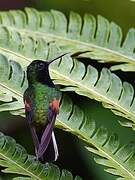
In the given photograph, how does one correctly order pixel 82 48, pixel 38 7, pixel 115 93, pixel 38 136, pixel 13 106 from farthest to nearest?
pixel 38 7 → pixel 82 48 → pixel 115 93 → pixel 13 106 → pixel 38 136

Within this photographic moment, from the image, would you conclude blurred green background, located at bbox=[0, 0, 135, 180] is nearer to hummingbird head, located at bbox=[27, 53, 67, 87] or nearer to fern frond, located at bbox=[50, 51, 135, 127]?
fern frond, located at bbox=[50, 51, 135, 127]

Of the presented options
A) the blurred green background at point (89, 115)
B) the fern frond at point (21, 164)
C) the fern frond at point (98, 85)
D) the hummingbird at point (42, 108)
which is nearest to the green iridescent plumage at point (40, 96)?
the hummingbird at point (42, 108)

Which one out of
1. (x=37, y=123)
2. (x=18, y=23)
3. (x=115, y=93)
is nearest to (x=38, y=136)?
(x=37, y=123)

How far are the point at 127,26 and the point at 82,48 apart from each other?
87 cm

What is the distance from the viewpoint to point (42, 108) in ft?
3.02

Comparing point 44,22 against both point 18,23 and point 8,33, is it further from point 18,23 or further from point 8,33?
point 8,33

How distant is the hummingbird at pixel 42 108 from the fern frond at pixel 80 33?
0.54 m

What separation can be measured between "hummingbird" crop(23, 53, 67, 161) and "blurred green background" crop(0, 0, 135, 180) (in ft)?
2.54

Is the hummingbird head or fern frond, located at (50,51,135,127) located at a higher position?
the hummingbird head

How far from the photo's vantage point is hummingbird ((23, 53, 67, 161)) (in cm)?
87

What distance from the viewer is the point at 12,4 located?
233 centimetres

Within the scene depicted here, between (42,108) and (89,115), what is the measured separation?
37.1 inches

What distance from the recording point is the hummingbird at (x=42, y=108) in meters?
0.87

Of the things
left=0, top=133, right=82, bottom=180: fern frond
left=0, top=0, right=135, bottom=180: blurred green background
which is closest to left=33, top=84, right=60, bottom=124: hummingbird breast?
left=0, top=133, right=82, bottom=180: fern frond
